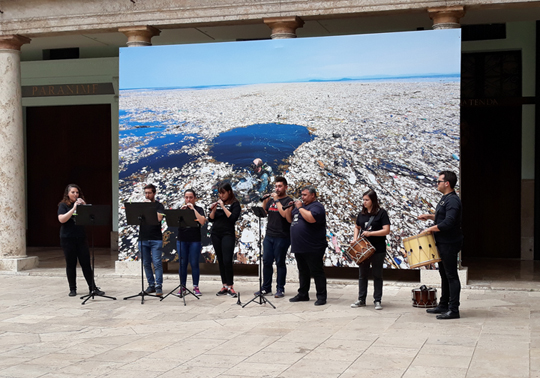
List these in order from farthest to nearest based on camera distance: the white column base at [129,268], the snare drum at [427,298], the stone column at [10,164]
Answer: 1. the stone column at [10,164]
2. the white column base at [129,268]
3. the snare drum at [427,298]

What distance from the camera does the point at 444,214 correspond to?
8.06m

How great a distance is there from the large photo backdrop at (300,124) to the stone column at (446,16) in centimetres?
14

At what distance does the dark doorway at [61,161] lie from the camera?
17.0 metres

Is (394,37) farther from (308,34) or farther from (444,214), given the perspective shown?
(444,214)

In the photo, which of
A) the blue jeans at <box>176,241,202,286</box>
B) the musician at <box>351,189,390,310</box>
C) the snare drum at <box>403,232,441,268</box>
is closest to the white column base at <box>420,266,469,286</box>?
the musician at <box>351,189,390,310</box>

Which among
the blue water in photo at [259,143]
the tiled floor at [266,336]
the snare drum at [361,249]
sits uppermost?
the blue water in photo at [259,143]

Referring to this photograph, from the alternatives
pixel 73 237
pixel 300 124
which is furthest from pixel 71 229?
pixel 300 124

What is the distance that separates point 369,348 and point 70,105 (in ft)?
41.7

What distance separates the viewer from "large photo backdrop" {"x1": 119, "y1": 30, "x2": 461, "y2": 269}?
10766 mm

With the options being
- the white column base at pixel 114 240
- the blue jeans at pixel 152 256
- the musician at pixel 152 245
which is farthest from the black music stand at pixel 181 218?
the white column base at pixel 114 240

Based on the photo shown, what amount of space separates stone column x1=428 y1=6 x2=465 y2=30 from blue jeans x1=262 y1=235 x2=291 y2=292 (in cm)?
429

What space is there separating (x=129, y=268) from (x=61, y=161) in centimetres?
656

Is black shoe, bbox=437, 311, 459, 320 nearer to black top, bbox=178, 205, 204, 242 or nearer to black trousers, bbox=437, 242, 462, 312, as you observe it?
black trousers, bbox=437, 242, 462, 312

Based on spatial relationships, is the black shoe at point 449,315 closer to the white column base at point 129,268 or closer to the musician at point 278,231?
the musician at point 278,231
